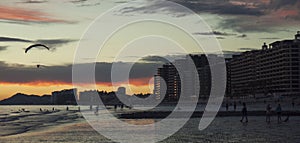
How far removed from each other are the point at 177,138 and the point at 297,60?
6432 inches

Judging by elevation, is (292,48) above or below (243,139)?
above

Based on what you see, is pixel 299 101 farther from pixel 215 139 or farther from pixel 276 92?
pixel 215 139

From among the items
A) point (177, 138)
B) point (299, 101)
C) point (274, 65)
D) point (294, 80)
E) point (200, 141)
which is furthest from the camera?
point (274, 65)

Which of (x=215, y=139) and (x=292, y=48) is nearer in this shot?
(x=215, y=139)

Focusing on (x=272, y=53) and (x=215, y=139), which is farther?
(x=272, y=53)

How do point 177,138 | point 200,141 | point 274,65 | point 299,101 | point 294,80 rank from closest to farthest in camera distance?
1. point 200,141
2. point 177,138
3. point 299,101
4. point 294,80
5. point 274,65

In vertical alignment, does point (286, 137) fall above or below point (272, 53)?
below

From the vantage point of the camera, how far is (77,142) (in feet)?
86.0

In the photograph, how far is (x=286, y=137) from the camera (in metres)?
26.4

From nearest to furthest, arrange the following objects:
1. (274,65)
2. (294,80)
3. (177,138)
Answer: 1. (177,138)
2. (294,80)
3. (274,65)

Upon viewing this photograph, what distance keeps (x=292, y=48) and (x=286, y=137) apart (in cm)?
16282

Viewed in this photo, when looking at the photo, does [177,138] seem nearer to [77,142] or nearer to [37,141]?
[77,142]

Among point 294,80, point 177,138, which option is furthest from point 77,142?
point 294,80

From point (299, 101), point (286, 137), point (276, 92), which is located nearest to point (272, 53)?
point (276, 92)
